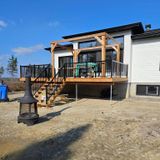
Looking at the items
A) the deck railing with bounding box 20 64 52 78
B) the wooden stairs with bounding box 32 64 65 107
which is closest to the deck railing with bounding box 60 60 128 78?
the wooden stairs with bounding box 32 64 65 107

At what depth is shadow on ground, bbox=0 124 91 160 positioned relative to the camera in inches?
133

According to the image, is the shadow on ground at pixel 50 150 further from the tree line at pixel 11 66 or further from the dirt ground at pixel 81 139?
the tree line at pixel 11 66

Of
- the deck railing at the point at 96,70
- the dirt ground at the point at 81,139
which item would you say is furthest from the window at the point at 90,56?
the dirt ground at the point at 81,139

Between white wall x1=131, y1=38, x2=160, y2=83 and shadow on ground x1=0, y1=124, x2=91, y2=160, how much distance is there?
8364mm

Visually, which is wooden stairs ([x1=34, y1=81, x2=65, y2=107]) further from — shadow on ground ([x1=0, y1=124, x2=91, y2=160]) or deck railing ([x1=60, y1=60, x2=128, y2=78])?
shadow on ground ([x1=0, y1=124, x2=91, y2=160])

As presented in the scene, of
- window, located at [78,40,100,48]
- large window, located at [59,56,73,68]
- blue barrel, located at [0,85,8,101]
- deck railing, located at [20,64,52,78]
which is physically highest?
window, located at [78,40,100,48]

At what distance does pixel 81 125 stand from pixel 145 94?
764 centimetres

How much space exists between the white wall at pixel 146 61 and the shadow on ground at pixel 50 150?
8.36 metres

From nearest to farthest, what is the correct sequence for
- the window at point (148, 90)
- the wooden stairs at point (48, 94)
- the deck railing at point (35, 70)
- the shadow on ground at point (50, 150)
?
the shadow on ground at point (50, 150), the wooden stairs at point (48, 94), the window at point (148, 90), the deck railing at point (35, 70)

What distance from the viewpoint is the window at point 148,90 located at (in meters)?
11.1

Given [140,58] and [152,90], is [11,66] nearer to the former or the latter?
[140,58]

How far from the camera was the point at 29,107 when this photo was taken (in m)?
5.79

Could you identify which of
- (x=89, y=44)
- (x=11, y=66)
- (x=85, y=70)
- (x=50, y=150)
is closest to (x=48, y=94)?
(x=85, y=70)

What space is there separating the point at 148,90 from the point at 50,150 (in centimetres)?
961
